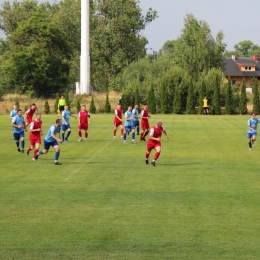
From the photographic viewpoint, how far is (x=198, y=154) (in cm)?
2689

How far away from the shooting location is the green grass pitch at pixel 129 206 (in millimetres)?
10797

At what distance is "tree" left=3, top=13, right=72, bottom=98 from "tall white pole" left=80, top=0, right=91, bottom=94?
4.07 m

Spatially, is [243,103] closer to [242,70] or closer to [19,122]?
[19,122]

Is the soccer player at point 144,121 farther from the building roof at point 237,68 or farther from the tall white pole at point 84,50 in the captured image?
the building roof at point 237,68

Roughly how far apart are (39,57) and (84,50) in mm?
5731

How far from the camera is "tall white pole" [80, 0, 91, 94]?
80188mm

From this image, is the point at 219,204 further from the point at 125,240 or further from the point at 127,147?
the point at 127,147

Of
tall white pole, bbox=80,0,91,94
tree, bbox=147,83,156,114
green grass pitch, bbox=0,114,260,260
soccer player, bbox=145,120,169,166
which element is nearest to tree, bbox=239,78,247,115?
tree, bbox=147,83,156,114

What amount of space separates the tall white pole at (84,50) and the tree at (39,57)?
160 inches

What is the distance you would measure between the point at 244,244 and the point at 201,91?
2398 inches

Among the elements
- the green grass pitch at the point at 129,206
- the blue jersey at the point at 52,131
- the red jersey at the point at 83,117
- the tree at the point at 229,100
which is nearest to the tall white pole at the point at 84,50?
the tree at the point at 229,100

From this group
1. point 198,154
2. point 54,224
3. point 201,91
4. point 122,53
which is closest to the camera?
point 54,224

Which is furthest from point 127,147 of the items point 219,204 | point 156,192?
point 219,204

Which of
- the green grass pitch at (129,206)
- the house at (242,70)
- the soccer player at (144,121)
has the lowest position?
the green grass pitch at (129,206)
